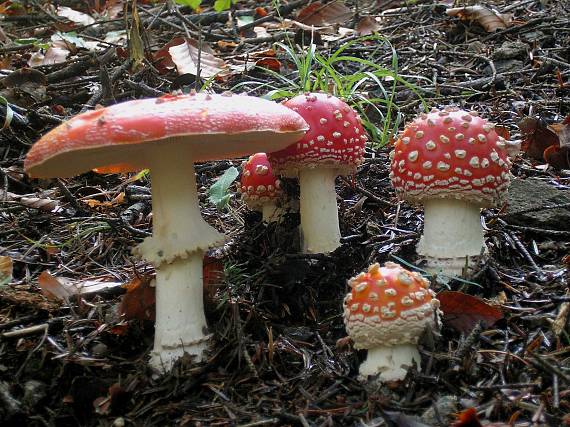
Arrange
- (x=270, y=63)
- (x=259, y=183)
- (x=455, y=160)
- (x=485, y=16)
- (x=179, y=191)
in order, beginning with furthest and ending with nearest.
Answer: (x=485, y=16)
(x=270, y=63)
(x=259, y=183)
(x=455, y=160)
(x=179, y=191)

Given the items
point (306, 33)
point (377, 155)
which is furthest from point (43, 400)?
point (306, 33)

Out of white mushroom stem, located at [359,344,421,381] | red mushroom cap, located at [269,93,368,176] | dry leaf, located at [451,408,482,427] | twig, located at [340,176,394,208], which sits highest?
red mushroom cap, located at [269,93,368,176]

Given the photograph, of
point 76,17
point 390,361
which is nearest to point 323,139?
point 390,361

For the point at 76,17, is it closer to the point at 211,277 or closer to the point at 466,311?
the point at 211,277

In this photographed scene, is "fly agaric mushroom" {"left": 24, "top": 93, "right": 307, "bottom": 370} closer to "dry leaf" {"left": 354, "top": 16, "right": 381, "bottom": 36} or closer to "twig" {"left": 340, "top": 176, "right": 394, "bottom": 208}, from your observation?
"twig" {"left": 340, "top": 176, "right": 394, "bottom": 208}

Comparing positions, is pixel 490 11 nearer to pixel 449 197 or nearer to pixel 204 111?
pixel 449 197

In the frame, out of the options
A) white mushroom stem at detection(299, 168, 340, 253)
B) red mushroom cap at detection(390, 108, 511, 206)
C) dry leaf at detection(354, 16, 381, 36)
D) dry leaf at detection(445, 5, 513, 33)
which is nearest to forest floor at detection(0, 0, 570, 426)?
white mushroom stem at detection(299, 168, 340, 253)

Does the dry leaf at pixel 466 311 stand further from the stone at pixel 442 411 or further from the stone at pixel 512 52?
the stone at pixel 512 52
